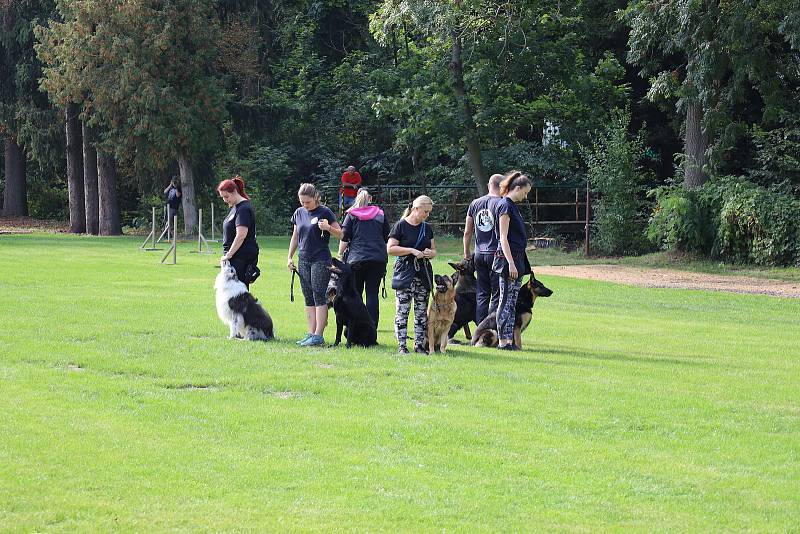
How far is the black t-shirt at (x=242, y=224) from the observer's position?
1197cm

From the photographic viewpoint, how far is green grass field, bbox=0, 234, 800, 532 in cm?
584

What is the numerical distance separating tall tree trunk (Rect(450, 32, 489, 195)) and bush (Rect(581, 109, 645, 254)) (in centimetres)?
494

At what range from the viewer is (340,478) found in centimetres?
642

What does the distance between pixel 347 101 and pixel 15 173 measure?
16470 mm

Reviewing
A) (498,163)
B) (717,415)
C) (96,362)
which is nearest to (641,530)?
(717,415)

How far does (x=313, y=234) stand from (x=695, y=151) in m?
19.6

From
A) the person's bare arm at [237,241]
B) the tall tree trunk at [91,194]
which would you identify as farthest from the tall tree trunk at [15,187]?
the person's bare arm at [237,241]

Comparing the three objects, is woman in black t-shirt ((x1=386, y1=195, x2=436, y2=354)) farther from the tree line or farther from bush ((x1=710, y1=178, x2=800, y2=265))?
bush ((x1=710, y1=178, x2=800, y2=265))

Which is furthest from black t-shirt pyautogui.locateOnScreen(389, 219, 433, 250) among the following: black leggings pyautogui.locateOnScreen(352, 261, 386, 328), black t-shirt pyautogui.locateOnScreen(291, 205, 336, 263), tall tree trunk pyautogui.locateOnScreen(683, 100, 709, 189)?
tall tree trunk pyautogui.locateOnScreen(683, 100, 709, 189)

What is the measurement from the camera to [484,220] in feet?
39.3

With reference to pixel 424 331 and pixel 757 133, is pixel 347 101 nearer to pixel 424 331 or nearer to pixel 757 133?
pixel 757 133

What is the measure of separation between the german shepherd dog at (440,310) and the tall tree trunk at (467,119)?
2372cm

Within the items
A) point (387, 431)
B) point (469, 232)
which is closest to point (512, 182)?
point (469, 232)

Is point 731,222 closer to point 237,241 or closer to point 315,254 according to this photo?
point 315,254
